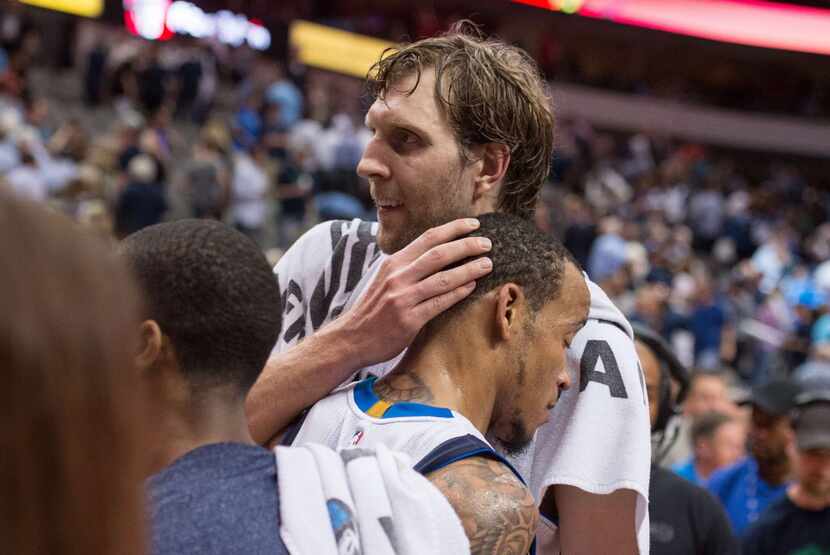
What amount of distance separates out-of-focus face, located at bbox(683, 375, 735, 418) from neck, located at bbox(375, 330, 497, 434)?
4.94 m

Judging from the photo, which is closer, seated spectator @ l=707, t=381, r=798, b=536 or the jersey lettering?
the jersey lettering

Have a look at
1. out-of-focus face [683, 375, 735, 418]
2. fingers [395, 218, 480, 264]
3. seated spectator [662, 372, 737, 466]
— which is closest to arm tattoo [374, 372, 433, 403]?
fingers [395, 218, 480, 264]

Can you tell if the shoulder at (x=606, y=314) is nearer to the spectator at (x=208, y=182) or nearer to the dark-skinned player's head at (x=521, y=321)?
the dark-skinned player's head at (x=521, y=321)

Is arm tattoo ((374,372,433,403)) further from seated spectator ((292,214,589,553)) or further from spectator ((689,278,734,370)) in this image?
spectator ((689,278,734,370))

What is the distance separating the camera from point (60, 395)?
0.83 metres

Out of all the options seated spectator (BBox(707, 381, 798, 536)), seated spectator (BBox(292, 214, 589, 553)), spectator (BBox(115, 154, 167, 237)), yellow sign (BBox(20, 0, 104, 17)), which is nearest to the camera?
seated spectator (BBox(292, 214, 589, 553))

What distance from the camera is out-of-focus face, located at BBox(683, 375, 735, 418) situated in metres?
6.69

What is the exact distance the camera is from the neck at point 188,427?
4.85 feet

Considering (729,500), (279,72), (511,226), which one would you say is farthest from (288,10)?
(511,226)

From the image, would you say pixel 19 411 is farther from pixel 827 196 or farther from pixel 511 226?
pixel 827 196

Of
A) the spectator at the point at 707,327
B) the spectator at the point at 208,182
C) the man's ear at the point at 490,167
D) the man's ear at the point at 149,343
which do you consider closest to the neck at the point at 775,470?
the man's ear at the point at 490,167

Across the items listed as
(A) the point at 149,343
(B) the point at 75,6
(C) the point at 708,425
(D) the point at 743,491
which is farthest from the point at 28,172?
(B) the point at 75,6

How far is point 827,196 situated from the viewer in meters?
27.2

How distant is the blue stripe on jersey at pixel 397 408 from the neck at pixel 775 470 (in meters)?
3.37
